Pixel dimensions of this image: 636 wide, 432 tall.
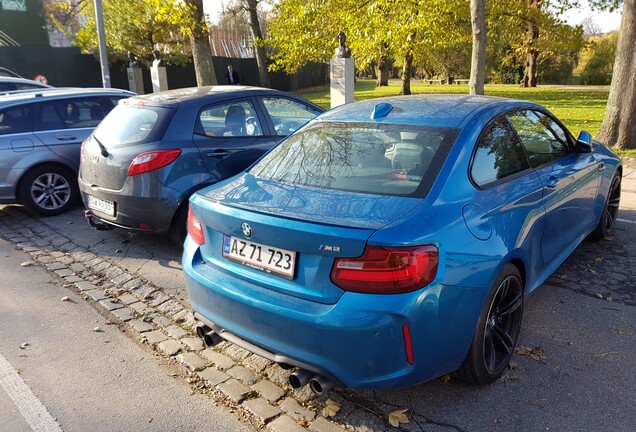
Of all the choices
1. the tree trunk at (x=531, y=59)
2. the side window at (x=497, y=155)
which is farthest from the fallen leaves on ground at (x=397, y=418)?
the tree trunk at (x=531, y=59)

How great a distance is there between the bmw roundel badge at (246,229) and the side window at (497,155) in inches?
51.3

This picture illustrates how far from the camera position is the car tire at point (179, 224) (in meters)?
5.12

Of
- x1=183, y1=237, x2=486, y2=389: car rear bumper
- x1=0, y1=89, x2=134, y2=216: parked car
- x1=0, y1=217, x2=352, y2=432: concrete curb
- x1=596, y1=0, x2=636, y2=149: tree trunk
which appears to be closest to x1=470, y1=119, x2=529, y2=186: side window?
x1=183, y1=237, x2=486, y2=389: car rear bumper

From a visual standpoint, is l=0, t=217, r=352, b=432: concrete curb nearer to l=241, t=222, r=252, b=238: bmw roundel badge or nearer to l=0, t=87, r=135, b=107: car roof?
l=241, t=222, r=252, b=238: bmw roundel badge

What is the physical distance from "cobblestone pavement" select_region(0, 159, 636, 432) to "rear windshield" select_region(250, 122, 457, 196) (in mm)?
1228

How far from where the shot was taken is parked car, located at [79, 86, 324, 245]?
4.97 m

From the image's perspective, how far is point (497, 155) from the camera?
10.8ft

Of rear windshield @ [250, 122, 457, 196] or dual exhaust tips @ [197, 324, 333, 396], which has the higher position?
rear windshield @ [250, 122, 457, 196]

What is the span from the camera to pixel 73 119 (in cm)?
729

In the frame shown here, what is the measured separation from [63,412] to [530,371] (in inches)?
110

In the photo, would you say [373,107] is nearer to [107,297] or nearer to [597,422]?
[597,422]

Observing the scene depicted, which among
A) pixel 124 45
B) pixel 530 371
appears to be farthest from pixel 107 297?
pixel 124 45

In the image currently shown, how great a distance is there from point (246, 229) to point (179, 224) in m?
2.69

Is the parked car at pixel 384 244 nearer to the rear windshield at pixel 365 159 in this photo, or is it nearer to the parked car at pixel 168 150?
the rear windshield at pixel 365 159
